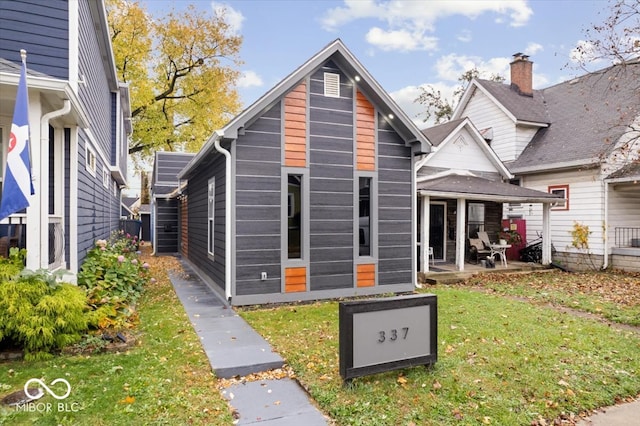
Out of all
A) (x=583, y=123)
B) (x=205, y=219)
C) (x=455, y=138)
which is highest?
(x=583, y=123)

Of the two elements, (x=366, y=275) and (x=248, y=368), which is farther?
(x=366, y=275)

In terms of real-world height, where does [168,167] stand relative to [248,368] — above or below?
above

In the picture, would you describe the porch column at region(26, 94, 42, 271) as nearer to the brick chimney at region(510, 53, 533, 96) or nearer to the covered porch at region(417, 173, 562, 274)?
the covered porch at region(417, 173, 562, 274)

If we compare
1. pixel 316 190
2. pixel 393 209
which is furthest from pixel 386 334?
pixel 393 209

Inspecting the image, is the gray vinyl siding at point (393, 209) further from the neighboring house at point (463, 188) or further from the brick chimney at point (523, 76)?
the brick chimney at point (523, 76)

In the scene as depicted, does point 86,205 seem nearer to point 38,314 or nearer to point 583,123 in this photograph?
point 38,314

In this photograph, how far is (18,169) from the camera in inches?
167

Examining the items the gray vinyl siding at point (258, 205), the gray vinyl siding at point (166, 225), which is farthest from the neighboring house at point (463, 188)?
the gray vinyl siding at point (166, 225)

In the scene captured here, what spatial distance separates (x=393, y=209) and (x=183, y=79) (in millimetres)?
21743

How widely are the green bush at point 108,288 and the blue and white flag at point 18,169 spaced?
177 cm

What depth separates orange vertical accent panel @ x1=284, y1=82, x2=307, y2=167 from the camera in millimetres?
8211

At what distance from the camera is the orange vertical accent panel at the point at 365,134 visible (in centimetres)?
891

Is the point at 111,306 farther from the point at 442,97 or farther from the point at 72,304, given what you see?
the point at 442,97

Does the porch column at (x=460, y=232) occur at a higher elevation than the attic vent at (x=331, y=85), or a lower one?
lower
